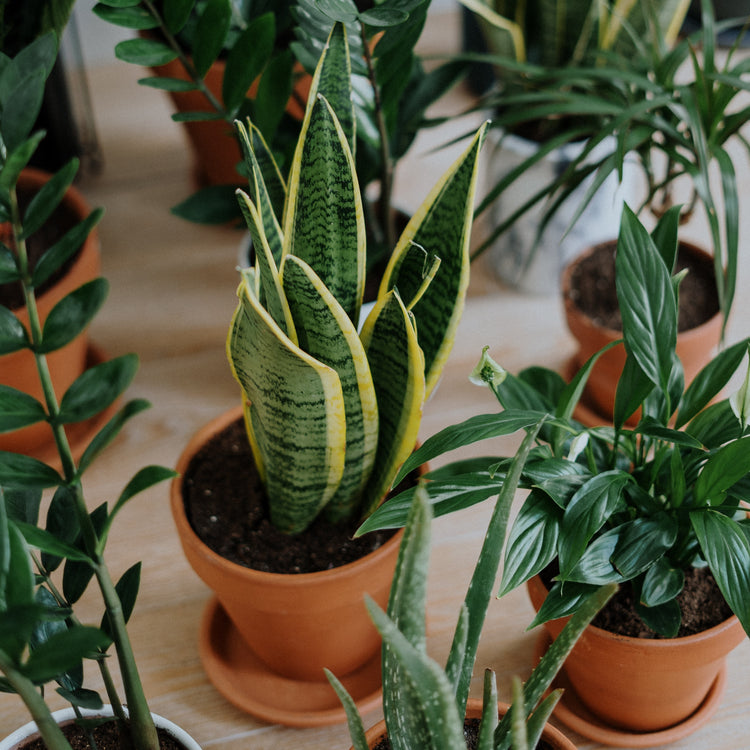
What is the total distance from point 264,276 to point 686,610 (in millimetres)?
346

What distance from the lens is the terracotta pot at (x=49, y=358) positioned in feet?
2.56

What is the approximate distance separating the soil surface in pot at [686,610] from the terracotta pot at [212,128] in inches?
22.8

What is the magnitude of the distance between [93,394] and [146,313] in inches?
23.4

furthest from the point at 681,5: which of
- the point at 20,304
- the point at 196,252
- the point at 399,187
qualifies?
the point at 20,304

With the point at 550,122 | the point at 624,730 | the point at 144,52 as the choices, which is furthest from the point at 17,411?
the point at 550,122

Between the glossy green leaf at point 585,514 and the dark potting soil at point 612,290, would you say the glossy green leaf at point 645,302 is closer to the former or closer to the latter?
the glossy green leaf at point 585,514

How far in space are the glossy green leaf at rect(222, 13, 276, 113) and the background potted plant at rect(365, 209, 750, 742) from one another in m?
0.31

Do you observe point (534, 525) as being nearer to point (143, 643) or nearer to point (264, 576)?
point (264, 576)

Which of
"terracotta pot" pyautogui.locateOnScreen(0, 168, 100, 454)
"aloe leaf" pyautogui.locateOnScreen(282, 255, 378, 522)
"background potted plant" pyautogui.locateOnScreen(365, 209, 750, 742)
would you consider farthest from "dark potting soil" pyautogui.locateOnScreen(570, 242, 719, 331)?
"terracotta pot" pyautogui.locateOnScreen(0, 168, 100, 454)

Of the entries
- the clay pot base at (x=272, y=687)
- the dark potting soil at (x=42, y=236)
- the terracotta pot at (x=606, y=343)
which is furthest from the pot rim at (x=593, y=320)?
the dark potting soil at (x=42, y=236)

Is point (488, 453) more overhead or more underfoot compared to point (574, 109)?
more underfoot

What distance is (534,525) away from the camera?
1.74ft

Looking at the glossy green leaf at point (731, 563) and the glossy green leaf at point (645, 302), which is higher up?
the glossy green leaf at point (645, 302)

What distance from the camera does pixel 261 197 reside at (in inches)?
21.5
